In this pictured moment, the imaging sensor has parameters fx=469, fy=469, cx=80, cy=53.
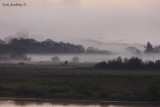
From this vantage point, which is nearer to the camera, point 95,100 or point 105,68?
point 95,100

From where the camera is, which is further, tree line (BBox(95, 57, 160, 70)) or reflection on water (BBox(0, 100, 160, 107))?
tree line (BBox(95, 57, 160, 70))

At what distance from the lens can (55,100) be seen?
3978cm

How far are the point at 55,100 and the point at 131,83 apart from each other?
16.3 m

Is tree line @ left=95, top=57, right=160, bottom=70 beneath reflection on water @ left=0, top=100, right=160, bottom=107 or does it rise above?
above

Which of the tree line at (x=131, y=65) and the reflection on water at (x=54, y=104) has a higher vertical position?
the tree line at (x=131, y=65)

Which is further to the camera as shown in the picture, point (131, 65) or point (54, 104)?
point (131, 65)

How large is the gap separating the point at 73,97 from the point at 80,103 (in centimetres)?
286

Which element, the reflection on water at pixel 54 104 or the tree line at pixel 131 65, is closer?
the reflection on water at pixel 54 104

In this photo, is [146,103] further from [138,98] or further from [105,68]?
[105,68]

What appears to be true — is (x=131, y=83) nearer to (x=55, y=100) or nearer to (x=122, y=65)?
(x=55, y=100)

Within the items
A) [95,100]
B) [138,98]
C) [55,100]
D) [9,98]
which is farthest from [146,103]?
[9,98]

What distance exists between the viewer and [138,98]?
134 feet

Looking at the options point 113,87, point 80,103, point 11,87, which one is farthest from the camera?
point 113,87

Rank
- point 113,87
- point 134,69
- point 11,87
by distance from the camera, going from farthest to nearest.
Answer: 1. point 134,69
2. point 113,87
3. point 11,87
